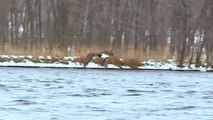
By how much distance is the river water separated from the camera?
13547 millimetres

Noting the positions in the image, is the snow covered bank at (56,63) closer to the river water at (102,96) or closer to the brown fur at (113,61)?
the brown fur at (113,61)

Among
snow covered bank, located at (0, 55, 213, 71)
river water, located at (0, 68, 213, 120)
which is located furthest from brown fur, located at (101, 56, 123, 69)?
river water, located at (0, 68, 213, 120)

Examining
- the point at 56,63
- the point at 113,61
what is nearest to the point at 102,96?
the point at 113,61

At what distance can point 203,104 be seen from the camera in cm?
1608

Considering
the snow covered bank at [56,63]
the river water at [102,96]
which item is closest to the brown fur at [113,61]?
the snow covered bank at [56,63]

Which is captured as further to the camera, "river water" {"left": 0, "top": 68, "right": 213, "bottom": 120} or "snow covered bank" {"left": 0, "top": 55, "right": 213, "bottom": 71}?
"snow covered bank" {"left": 0, "top": 55, "right": 213, "bottom": 71}

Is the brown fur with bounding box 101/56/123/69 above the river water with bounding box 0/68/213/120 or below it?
above

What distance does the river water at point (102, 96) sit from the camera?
1355 cm

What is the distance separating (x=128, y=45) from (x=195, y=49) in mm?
4405

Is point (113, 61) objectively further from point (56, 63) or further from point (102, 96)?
point (102, 96)

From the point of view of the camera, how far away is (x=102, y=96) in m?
17.5

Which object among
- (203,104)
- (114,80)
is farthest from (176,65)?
(203,104)

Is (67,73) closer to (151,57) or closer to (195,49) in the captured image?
(151,57)

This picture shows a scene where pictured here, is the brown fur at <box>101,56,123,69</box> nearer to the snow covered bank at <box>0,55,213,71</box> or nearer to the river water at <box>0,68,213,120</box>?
the snow covered bank at <box>0,55,213,71</box>
